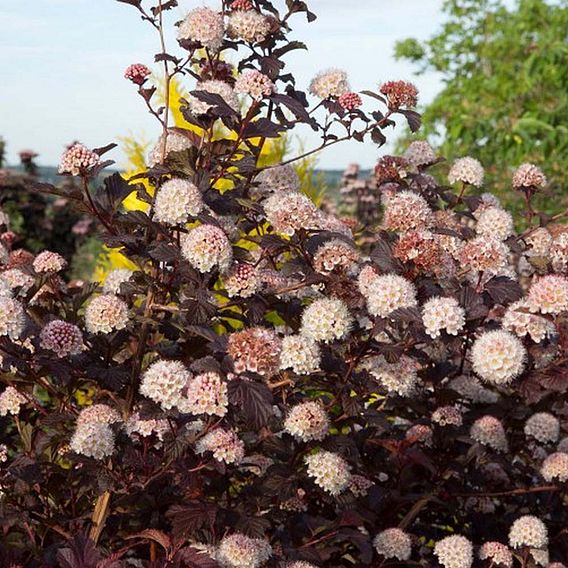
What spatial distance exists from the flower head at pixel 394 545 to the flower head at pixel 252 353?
74 cm

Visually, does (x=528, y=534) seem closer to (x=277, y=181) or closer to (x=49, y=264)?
(x=277, y=181)

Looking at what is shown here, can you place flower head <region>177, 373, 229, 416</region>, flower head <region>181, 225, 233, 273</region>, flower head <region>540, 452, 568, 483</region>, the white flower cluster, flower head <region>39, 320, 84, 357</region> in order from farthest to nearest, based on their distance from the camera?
flower head <region>540, 452, 568, 483</region>
the white flower cluster
flower head <region>39, 320, 84, 357</region>
flower head <region>181, 225, 233, 273</region>
flower head <region>177, 373, 229, 416</region>

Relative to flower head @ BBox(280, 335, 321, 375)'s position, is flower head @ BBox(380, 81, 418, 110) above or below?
above

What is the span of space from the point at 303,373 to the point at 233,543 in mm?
408

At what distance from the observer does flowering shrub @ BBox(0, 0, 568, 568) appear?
2100 mm

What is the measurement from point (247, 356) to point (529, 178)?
1.32 metres

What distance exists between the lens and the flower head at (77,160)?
2219 millimetres

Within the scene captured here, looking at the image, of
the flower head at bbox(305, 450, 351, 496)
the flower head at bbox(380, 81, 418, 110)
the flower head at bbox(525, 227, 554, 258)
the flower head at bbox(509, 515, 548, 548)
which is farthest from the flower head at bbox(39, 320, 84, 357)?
the flower head at bbox(525, 227, 554, 258)

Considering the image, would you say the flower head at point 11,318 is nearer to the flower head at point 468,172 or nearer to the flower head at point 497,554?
the flower head at point 497,554

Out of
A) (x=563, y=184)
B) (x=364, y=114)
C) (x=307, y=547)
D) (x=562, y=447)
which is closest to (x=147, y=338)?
(x=307, y=547)

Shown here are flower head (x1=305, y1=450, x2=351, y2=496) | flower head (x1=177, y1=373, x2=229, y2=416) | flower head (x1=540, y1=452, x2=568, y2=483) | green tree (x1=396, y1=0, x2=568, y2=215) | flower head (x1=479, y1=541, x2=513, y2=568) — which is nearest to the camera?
flower head (x1=177, y1=373, x2=229, y2=416)

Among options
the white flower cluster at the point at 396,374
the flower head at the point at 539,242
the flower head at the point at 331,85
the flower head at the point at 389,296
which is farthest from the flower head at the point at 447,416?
the flower head at the point at 331,85

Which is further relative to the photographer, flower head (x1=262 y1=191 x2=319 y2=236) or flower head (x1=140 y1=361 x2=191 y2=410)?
flower head (x1=262 y1=191 x2=319 y2=236)

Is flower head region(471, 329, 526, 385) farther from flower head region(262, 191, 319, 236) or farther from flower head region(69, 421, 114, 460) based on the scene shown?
flower head region(69, 421, 114, 460)
